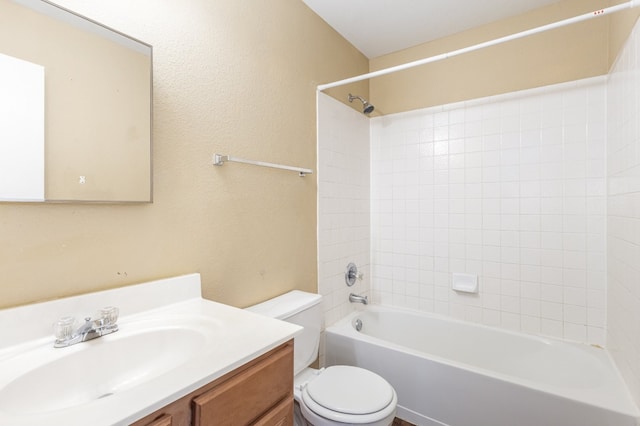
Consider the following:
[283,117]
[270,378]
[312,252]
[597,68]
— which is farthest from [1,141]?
[597,68]

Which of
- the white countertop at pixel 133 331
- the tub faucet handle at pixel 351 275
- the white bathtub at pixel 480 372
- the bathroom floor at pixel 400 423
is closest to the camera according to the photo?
the white countertop at pixel 133 331

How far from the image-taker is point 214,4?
1365mm

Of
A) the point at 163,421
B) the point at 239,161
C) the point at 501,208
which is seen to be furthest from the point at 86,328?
the point at 501,208

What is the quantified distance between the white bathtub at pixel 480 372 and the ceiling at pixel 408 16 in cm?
206

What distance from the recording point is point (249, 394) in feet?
2.65

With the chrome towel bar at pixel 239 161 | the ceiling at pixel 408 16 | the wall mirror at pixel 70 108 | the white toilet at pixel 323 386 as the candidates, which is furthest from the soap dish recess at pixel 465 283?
the wall mirror at pixel 70 108

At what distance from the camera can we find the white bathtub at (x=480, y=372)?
1393 mm

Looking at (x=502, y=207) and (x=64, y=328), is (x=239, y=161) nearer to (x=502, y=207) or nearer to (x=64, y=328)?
(x=64, y=328)

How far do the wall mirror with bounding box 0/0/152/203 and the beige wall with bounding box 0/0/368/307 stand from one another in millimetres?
52

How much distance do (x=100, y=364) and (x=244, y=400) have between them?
16.6 inches

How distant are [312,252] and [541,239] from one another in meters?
1.47

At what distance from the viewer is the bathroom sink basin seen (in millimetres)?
712

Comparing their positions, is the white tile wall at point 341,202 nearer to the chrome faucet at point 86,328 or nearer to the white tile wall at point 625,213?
the chrome faucet at point 86,328

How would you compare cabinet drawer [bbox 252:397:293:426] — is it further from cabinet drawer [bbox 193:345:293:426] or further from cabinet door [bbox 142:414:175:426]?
cabinet door [bbox 142:414:175:426]
